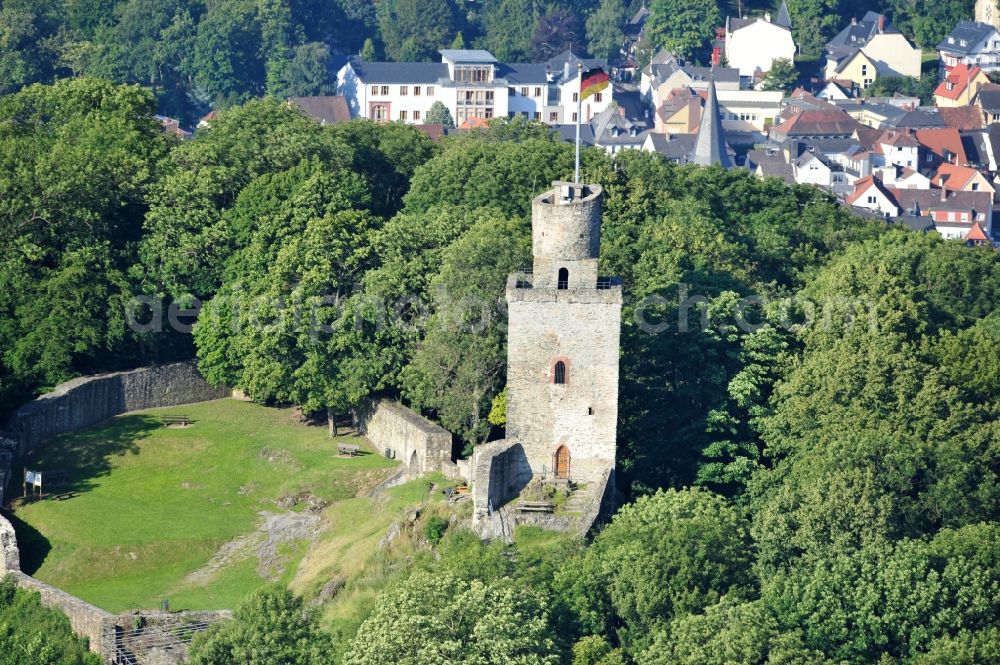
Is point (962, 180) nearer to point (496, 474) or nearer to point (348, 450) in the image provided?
point (348, 450)

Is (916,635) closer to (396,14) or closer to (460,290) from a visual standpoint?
(460,290)

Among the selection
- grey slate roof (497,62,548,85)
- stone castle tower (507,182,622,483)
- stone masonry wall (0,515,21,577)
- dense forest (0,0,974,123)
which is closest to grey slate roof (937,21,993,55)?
dense forest (0,0,974,123)

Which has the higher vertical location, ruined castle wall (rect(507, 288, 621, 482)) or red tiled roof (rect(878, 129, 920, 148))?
red tiled roof (rect(878, 129, 920, 148))

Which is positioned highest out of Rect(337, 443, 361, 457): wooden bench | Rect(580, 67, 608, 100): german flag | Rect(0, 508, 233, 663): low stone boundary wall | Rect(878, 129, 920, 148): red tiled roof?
Rect(580, 67, 608, 100): german flag

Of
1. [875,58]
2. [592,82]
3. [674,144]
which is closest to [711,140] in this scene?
[674,144]

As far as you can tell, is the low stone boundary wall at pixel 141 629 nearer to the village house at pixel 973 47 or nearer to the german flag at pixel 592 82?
the german flag at pixel 592 82

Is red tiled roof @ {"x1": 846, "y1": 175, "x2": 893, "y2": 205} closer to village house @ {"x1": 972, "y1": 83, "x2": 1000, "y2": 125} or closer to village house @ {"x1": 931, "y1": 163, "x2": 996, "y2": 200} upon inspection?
village house @ {"x1": 931, "y1": 163, "x2": 996, "y2": 200}

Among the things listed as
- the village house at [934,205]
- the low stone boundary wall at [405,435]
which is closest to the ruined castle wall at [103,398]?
the low stone boundary wall at [405,435]
